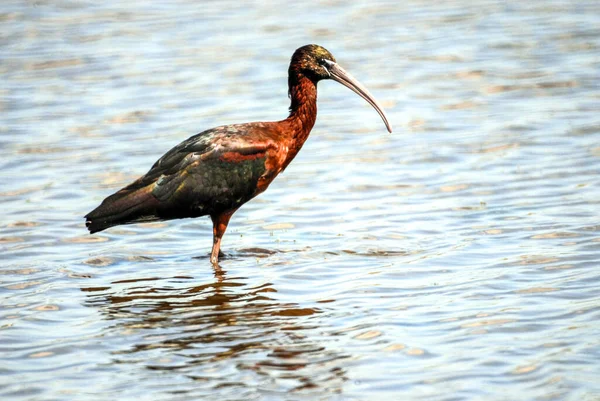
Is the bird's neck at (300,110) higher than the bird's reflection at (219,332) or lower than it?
higher

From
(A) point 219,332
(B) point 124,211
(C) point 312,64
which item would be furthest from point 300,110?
(A) point 219,332

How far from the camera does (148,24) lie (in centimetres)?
1952

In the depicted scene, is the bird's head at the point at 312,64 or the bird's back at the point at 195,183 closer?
the bird's back at the point at 195,183

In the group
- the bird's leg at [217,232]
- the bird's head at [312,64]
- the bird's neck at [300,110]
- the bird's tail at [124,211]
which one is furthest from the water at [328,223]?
the bird's head at [312,64]

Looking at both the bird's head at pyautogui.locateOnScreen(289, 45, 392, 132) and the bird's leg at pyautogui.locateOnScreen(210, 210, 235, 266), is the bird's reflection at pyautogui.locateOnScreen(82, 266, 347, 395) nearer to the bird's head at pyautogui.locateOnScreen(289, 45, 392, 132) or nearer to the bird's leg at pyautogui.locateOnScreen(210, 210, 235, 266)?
the bird's leg at pyautogui.locateOnScreen(210, 210, 235, 266)

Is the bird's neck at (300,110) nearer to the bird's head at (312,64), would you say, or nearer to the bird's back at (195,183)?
the bird's head at (312,64)

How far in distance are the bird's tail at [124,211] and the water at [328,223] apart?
16.0 inches

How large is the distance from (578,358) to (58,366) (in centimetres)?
309

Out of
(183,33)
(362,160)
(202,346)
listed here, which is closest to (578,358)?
(202,346)

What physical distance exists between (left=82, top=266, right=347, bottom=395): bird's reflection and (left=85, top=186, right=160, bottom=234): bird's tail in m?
0.54

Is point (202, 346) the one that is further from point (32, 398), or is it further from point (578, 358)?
point (578, 358)

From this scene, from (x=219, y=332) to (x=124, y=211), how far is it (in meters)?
1.98

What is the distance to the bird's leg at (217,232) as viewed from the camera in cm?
876

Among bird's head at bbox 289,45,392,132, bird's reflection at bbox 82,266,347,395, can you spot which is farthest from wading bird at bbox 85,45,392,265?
bird's reflection at bbox 82,266,347,395
